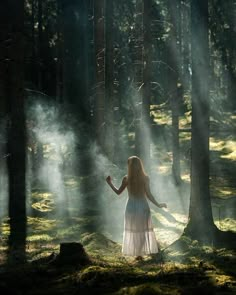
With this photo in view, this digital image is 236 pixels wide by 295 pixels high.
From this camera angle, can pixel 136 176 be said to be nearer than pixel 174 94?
Yes

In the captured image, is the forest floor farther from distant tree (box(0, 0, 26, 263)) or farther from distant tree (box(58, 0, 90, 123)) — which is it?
distant tree (box(58, 0, 90, 123))

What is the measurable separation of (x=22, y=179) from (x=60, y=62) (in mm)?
18751

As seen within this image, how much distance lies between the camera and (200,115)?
10.6 metres

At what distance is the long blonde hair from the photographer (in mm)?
9508

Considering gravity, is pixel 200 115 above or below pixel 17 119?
below

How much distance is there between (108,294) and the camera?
5363 millimetres

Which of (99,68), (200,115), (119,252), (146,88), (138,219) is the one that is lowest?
(119,252)

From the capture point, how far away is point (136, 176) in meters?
9.58

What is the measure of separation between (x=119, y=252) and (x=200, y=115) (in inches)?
137

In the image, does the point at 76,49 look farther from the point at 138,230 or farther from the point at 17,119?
the point at 138,230

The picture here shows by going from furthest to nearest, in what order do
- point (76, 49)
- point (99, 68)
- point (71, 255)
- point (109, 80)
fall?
point (76, 49)
point (109, 80)
point (99, 68)
point (71, 255)

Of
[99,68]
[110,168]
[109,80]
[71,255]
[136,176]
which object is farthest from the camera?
[109,80]

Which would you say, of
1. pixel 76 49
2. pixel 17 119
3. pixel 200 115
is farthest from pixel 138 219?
pixel 76 49

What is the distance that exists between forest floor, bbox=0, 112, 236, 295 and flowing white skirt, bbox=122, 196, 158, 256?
19 cm
